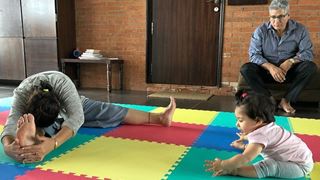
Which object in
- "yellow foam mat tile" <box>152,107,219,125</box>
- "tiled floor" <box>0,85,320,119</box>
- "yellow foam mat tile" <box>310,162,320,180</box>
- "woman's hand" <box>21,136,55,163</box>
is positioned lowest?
"tiled floor" <box>0,85,320,119</box>

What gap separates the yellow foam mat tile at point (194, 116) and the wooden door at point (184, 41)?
165 centimetres

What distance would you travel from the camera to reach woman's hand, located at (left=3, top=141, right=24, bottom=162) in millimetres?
1479

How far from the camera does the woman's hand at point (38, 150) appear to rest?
4.85ft

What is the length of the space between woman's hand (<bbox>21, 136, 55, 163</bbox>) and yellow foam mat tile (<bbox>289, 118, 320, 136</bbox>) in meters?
1.76

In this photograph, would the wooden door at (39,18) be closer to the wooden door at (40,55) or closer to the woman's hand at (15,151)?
the wooden door at (40,55)

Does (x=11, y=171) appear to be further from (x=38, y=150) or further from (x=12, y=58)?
(x=12, y=58)

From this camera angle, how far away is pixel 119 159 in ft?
5.26

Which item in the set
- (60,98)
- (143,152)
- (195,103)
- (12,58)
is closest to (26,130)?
(60,98)

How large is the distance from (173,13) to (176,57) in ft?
2.23

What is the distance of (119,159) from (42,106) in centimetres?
49

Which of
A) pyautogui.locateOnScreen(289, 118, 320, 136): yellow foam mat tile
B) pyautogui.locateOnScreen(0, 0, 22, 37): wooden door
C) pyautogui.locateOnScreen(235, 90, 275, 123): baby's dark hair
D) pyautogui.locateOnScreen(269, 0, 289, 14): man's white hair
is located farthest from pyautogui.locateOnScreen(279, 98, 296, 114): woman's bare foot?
pyautogui.locateOnScreen(0, 0, 22, 37): wooden door

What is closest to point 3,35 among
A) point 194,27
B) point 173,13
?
point 173,13

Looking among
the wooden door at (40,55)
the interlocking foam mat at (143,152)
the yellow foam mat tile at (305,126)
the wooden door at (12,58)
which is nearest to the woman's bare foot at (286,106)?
the yellow foam mat tile at (305,126)

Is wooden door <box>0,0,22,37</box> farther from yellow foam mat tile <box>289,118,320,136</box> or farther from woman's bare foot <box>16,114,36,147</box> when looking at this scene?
yellow foam mat tile <box>289,118,320,136</box>
